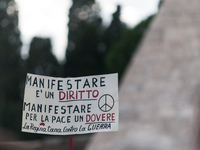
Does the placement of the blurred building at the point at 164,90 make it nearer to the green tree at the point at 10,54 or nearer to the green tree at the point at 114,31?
the green tree at the point at 10,54

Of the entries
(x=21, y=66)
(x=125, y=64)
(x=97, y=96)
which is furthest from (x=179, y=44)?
(x=21, y=66)

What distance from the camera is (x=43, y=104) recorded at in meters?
2.12

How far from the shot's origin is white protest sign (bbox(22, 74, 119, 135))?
211 centimetres

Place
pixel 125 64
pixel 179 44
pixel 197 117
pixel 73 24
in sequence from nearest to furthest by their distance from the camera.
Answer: pixel 197 117, pixel 179 44, pixel 125 64, pixel 73 24

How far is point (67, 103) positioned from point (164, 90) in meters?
4.15

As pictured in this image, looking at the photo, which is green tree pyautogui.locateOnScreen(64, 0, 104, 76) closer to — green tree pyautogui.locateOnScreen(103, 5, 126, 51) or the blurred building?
green tree pyautogui.locateOnScreen(103, 5, 126, 51)

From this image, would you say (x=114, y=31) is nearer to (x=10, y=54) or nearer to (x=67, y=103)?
(x=10, y=54)

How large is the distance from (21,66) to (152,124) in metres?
19.0

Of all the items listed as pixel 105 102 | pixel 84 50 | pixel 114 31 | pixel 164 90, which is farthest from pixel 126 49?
pixel 105 102

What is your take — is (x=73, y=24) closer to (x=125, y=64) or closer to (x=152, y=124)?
(x=125, y=64)

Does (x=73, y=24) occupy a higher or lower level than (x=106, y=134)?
higher

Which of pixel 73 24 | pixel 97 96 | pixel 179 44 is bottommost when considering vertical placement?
pixel 97 96

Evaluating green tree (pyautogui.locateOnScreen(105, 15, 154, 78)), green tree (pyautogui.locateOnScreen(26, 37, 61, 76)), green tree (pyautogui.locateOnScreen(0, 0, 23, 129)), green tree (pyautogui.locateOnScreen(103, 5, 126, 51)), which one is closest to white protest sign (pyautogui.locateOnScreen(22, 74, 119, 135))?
green tree (pyautogui.locateOnScreen(105, 15, 154, 78))

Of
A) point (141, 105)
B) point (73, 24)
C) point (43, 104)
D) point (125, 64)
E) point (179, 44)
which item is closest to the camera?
point (43, 104)
